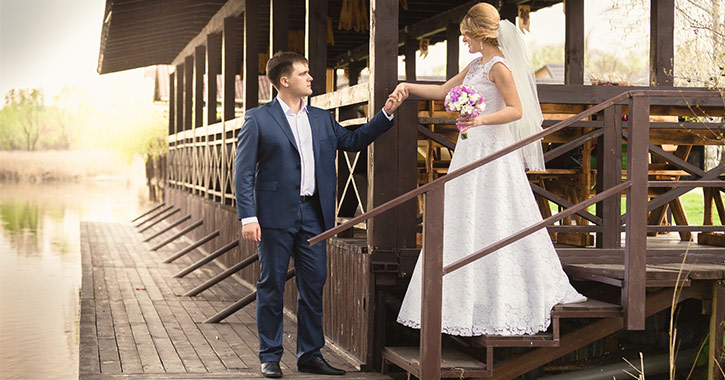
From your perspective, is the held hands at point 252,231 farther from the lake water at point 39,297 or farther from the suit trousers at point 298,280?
the lake water at point 39,297

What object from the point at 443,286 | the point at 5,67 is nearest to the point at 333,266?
the point at 443,286

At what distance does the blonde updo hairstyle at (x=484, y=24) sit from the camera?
5719mm

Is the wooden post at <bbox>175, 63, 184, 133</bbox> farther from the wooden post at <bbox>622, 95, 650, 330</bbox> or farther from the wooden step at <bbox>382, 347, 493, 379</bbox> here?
the wooden post at <bbox>622, 95, 650, 330</bbox>

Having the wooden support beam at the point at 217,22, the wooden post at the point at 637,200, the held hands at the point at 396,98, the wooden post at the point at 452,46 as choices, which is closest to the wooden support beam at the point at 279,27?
the wooden support beam at the point at 217,22

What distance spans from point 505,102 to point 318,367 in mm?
1953

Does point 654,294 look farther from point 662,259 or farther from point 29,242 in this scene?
point 29,242

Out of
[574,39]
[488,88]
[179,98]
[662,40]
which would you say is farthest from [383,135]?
[179,98]

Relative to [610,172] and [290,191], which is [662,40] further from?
[290,191]

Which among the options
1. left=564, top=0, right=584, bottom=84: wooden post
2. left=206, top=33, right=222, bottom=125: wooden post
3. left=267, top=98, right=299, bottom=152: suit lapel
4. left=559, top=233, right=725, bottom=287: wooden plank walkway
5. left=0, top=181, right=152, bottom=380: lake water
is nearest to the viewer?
left=559, top=233, right=725, bottom=287: wooden plank walkway

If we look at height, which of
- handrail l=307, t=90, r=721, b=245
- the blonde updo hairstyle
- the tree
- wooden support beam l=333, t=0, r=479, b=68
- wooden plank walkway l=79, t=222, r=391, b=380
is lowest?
wooden plank walkway l=79, t=222, r=391, b=380

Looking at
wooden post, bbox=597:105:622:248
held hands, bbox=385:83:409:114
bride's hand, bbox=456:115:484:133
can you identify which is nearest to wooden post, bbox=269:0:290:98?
held hands, bbox=385:83:409:114

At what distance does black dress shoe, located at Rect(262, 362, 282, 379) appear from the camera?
5.91m

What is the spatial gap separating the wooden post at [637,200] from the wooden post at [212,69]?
34.3ft

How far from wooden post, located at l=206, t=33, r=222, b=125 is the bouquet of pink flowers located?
10.1m
